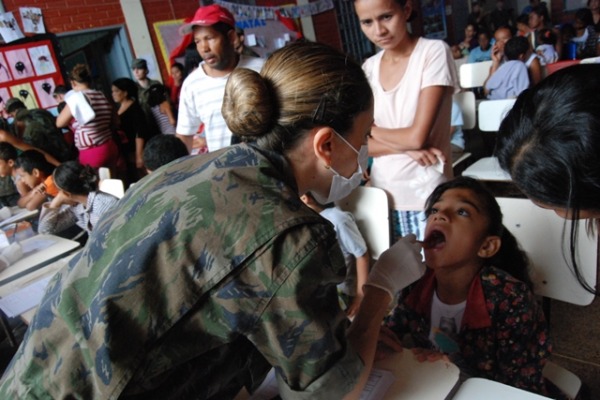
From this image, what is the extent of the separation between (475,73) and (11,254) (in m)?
5.02

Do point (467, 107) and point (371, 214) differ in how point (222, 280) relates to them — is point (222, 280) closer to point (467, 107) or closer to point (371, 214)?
point (371, 214)

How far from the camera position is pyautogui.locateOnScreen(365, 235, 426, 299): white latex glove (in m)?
1.13

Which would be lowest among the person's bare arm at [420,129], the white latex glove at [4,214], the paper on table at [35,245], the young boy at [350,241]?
the young boy at [350,241]

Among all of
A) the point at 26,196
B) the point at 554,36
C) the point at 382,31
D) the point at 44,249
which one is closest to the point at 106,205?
the point at 44,249

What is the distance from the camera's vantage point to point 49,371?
813 millimetres

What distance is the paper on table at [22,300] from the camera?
192cm

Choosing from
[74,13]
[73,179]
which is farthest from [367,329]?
[74,13]

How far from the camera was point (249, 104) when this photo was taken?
89 centimetres

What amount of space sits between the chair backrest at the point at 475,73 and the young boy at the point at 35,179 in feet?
15.0

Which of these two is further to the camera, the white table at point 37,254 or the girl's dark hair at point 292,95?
the white table at point 37,254

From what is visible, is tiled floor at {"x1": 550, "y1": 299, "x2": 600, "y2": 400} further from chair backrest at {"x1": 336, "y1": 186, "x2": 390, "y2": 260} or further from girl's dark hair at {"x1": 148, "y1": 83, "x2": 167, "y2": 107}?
girl's dark hair at {"x1": 148, "y1": 83, "x2": 167, "y2": 107}

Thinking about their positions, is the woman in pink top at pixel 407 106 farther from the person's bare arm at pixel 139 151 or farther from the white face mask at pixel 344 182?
the person's bare arm at pixel 139 151

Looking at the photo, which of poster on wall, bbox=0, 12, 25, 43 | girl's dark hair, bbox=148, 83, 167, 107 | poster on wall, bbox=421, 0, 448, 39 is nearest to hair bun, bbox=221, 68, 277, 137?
girl's dark hair, bbox=148, 83, 167, 107

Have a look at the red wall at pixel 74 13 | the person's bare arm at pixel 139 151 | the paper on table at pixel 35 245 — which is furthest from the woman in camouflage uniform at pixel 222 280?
the red wall at pixel 74 13
